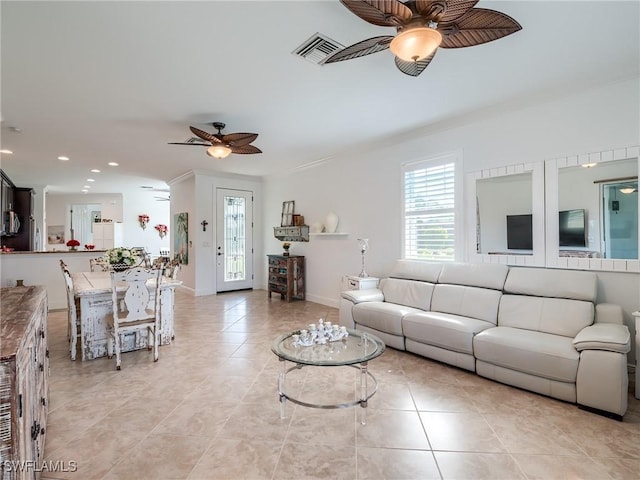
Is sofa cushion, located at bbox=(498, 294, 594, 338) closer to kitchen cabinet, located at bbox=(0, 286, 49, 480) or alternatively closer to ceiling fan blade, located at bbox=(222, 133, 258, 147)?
ceiling fan blade, located at bbox=(222, 133, 258, 147)

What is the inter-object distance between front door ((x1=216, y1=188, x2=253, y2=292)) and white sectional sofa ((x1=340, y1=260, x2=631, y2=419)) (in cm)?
406

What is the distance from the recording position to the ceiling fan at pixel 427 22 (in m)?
1.69

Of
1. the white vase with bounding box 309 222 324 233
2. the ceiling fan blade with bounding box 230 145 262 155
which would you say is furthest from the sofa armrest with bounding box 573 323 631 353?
the white vase with bounding box 309 222 324 233

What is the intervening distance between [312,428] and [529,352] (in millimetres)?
1818

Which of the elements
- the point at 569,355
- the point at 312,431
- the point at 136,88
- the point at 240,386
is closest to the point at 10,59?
the point at 136,88

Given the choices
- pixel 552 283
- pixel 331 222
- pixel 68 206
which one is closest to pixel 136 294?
pixel 331 222

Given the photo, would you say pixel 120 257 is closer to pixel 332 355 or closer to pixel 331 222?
pixel 332 355

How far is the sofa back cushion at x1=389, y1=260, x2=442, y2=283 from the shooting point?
4074 mm

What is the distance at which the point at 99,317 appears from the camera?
3607 mm

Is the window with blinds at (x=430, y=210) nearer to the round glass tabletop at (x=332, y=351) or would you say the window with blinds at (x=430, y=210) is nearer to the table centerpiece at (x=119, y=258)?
the round glass tabletop at (x=332, y=351)

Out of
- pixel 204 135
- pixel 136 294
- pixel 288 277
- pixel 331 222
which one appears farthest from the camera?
pixel 288 277

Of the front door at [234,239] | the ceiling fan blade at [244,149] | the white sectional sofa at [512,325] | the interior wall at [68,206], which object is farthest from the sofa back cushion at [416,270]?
the interior wall at [68,206]

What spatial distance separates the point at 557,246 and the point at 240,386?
3.34 meters

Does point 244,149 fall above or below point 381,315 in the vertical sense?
above
